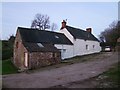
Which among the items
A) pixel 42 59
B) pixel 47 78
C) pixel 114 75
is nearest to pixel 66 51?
pixel 42 59

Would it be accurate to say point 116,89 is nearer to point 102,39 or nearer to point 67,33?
point 67,33

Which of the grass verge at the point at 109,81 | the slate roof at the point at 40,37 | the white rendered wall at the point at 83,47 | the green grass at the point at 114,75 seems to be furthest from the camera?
the white rendered wall at the point at 83,47

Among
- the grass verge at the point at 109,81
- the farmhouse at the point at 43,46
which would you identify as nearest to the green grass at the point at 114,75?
the grass verge at the point at 109,81

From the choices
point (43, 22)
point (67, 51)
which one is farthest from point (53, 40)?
point (43, 22)

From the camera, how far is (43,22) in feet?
228

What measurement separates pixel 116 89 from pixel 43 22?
58978 millimetres

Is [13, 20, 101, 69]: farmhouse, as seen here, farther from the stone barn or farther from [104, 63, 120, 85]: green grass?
[104, 63, 120, 85]: green grass

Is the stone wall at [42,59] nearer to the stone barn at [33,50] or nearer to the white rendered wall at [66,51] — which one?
the stone barn at [33,50]

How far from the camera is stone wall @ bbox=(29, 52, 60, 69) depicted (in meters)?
29.5

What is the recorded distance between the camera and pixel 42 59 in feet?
101

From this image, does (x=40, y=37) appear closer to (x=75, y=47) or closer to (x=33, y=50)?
(x=33, y=50)

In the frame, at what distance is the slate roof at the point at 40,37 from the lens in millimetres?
33244

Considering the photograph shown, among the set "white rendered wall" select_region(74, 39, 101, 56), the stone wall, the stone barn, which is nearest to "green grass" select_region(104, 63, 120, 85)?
the stone wall

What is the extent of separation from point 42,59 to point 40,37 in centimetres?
597
